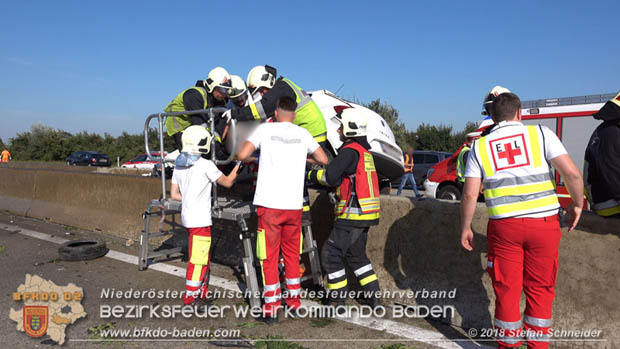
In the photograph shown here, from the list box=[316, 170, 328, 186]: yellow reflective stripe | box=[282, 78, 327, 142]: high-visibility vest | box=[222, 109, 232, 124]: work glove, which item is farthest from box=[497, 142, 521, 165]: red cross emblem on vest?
box=[222, 109, 232, 124]: work glove

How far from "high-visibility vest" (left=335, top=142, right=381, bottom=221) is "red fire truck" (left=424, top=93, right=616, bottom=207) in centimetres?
790

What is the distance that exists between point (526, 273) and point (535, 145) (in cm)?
83

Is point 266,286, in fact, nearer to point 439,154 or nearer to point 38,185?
point 38,185

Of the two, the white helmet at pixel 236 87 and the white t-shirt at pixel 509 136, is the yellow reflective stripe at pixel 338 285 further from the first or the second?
the white helmet at pixel 236 87

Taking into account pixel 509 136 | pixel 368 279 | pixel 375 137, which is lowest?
pixel 368 279

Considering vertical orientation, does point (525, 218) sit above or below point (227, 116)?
below

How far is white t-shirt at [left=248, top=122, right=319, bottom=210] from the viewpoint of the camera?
3.75m

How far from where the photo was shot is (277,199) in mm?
3734

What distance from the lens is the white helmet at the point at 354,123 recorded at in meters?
3.99

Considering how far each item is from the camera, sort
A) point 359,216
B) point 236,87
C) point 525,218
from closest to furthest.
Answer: point 525,218 → point 359,216 → point 236,87

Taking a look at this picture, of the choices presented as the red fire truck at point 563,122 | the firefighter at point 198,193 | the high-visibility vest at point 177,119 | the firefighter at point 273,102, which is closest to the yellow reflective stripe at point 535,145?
the firefighter at point 273,102

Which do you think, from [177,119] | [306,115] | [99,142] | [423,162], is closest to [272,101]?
[306,115]

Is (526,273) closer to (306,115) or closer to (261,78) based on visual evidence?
(306,115)

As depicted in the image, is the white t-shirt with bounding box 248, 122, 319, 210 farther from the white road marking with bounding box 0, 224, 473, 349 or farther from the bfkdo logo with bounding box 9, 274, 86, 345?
the bfkdo logo with bounding box 9, 274, 86, 345
